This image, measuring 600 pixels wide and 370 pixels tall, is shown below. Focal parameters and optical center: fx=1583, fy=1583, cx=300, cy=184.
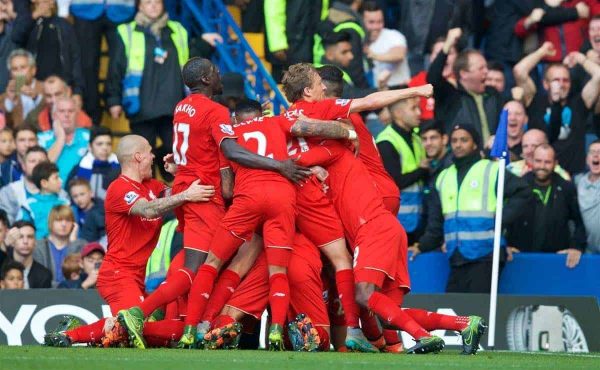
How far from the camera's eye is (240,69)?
1862cm

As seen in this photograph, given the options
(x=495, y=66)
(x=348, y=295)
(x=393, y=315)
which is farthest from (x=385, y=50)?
(x=393, y=315)

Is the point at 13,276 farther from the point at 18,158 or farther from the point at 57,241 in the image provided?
the point at 18,158

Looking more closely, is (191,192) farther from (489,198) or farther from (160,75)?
(160,75)

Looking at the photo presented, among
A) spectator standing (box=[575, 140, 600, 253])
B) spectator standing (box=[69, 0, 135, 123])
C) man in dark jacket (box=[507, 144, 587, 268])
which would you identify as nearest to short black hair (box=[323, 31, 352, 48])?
spectator standing (box=[69, 0, 135, 123])

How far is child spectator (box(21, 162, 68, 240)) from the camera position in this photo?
1756cm

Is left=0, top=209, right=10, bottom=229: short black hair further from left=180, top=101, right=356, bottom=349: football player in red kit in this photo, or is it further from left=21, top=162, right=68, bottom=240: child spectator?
left=180, top=101, right=356, bottom=349: football player in red kit

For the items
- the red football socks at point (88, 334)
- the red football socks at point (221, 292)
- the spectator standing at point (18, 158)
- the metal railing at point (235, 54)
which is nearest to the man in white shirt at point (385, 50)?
the metal railing at point (235, 54)

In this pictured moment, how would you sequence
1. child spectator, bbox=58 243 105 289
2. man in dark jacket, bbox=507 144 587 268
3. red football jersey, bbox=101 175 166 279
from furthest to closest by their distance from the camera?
child spectator, bbox=58 243 105 289 → man in dark jacket, bbox=507 144 587 268 → red football jersey, bbox=101 175 166 279

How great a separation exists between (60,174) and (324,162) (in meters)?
6.09

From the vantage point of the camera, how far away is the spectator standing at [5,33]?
1881 cm

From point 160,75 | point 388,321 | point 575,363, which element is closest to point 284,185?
point 388,321

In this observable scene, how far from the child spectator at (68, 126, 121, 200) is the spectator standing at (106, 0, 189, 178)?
0.44m

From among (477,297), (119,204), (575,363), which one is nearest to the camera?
(575,363)

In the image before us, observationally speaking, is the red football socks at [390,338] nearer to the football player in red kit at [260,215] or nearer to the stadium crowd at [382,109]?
the football player in red kit at [260,215]
